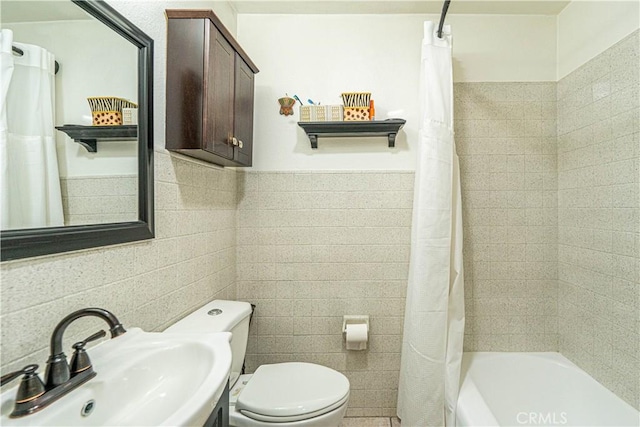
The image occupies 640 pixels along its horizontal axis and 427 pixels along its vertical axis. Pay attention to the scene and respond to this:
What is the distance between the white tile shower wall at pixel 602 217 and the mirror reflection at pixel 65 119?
209cm

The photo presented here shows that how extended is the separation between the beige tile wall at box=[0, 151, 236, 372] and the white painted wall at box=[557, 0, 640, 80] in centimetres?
208

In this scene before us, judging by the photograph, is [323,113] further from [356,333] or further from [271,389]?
[271,389]

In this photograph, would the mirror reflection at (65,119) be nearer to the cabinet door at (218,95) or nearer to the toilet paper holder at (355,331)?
the cabinet door at (218,95)

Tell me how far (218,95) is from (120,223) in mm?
700

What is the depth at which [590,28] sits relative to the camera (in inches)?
69.2

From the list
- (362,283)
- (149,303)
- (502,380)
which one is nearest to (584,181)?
(502,380)

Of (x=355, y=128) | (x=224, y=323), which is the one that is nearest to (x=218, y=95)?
(x=355, y=128)

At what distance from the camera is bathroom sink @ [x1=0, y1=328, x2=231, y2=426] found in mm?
701

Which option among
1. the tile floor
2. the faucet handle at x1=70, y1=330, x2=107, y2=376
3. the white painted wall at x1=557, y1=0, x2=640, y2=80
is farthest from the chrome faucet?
the white painted wall at x1=557, y1=0, x2=640, y2=80

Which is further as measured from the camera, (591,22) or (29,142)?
(591,22)

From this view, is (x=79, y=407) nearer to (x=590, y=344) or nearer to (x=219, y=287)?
(x=219, y=287)

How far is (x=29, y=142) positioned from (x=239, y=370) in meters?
1.37

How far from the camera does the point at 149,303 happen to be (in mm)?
1205

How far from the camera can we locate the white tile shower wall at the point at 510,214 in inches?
79.0
